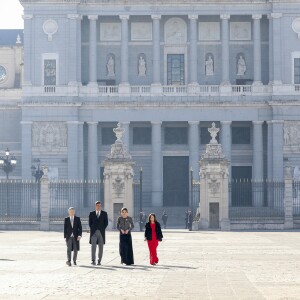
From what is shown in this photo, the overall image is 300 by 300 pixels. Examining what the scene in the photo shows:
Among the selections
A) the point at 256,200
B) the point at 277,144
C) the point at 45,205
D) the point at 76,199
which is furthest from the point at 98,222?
the point at 277,144

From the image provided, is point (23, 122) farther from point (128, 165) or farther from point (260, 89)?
point (128, 165)

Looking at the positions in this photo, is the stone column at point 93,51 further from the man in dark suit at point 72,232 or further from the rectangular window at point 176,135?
the man in dark suit at point 72,232

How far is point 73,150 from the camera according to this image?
300 ft

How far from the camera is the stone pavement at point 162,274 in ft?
81.6

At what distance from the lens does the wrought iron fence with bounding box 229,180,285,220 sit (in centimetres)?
7106

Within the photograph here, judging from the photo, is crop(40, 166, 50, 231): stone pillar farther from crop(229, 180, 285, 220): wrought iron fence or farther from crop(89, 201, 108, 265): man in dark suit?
crop(89, 201, 108, 265): man in dark suit

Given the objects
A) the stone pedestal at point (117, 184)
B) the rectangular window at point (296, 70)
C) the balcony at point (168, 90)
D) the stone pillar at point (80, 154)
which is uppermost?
the rectangular window at point (296, 70)

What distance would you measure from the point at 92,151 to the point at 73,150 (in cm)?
163

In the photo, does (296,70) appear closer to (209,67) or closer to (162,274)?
(209,67)

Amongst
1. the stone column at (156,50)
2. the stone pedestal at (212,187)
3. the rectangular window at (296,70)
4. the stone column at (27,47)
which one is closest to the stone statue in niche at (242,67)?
the rectangular window at (296,70)

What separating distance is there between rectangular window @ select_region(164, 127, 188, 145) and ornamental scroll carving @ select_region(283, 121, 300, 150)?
25.9ft

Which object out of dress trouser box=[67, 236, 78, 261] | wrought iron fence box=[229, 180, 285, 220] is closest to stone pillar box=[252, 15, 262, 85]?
wrought iron fence box=[229, 180, 285, 220]

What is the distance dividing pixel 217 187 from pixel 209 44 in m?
28.9

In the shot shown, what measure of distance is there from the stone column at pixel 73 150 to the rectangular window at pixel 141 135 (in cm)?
520
